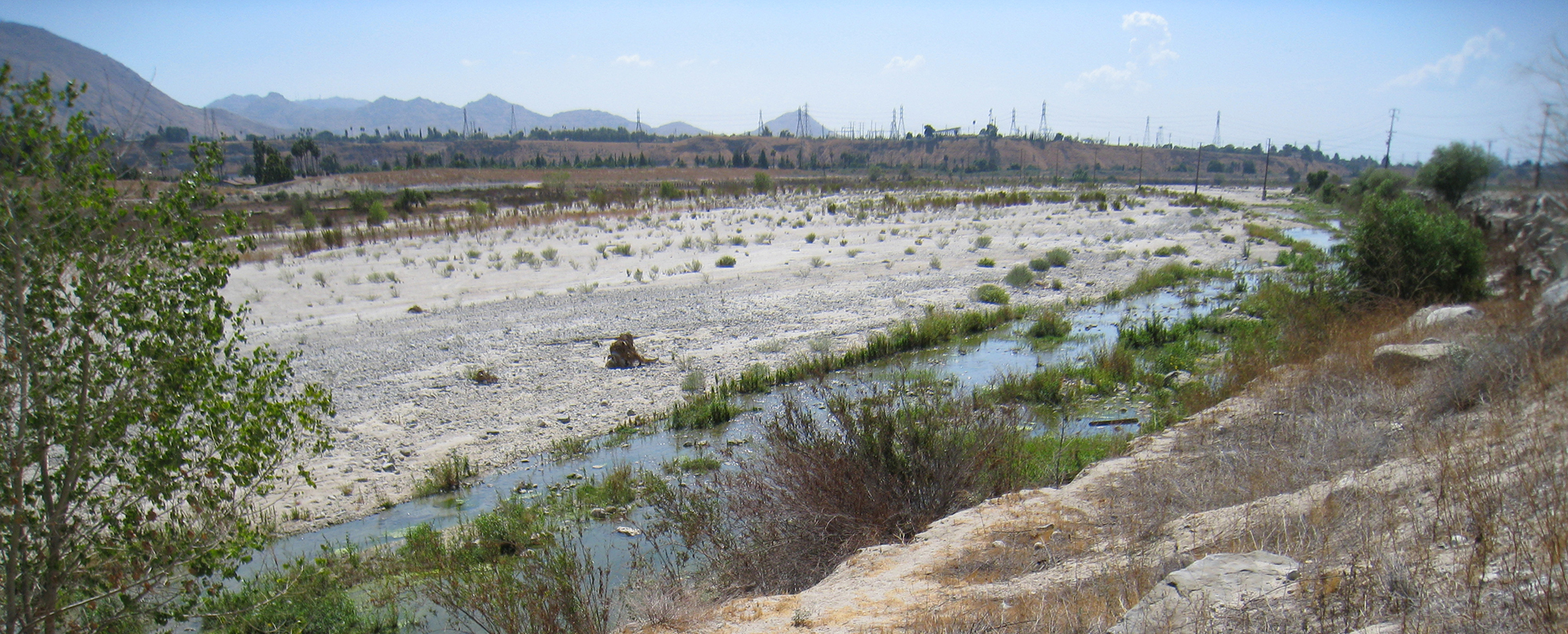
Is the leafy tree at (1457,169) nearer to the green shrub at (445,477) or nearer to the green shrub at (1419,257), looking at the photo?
the green shrub at (1419,257)

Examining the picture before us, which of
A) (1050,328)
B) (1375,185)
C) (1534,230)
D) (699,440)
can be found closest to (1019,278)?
(1050,328)

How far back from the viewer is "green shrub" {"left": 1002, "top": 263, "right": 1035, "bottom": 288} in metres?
22.8

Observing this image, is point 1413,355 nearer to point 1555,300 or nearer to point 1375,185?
point 1555,300

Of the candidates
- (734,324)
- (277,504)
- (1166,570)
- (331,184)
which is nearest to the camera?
(1166,570)

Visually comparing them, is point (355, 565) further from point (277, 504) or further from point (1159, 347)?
point (1159, 347)

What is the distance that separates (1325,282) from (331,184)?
62.8 metres

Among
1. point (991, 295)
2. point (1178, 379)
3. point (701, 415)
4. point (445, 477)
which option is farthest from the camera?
point (991, 295)

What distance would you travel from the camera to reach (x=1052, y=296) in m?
21.3

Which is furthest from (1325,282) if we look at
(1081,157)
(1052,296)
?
(1081,157)

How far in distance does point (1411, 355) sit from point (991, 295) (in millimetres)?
12034

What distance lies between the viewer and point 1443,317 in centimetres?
1095

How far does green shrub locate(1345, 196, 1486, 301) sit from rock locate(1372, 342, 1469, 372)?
6437 millimetres

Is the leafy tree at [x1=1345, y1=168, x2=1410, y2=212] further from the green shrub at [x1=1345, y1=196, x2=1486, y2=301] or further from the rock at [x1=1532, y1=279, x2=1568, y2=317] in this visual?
the rock at [x1=1532, y1=279, x2=1568, y2=317]

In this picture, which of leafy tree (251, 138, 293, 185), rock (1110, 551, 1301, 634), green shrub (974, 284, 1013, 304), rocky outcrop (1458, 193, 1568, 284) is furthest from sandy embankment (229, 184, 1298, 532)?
leafy tree (251, 138, 293, 185)
